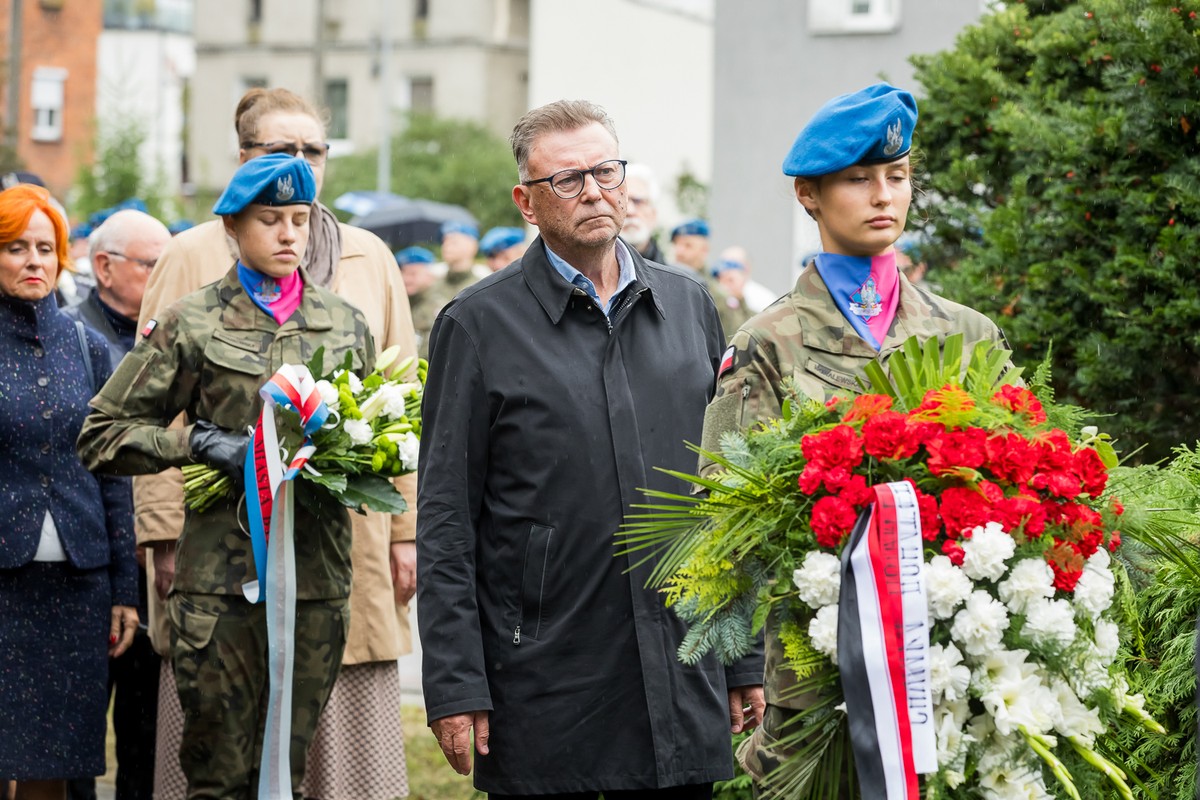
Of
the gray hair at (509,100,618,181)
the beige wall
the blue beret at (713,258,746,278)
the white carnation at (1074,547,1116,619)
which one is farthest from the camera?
the beige wall

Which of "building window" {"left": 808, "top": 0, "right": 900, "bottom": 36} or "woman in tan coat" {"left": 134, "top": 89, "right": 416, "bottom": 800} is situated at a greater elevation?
"building window" {"left": 808, "top": 0, "right": 900, "bottom": 36}

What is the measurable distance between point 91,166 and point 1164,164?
113 ft

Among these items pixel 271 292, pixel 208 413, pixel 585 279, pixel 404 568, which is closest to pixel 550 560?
pixel 585 279

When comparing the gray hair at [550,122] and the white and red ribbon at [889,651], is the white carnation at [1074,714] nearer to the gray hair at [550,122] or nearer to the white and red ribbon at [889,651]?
the white and red ribbon at [889,651]

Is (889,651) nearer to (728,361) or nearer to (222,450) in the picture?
(728,361)

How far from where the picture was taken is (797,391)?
3.55 metres

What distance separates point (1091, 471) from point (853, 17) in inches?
807

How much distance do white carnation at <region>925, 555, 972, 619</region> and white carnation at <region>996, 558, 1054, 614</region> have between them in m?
0.08

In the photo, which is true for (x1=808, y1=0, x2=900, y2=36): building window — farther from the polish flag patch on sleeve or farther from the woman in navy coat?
the polish flag patch on sleeve

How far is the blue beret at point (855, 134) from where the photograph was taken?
3.82 meters

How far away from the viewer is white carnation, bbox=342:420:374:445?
5.13 meters

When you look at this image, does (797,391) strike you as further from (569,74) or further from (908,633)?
(569,74)

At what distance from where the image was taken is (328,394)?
5117 millimetres

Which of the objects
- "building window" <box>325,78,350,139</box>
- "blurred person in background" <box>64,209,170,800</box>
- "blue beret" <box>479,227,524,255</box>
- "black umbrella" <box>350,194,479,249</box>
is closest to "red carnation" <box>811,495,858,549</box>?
"blurred person in background" <box>64,209,170,800</box>
